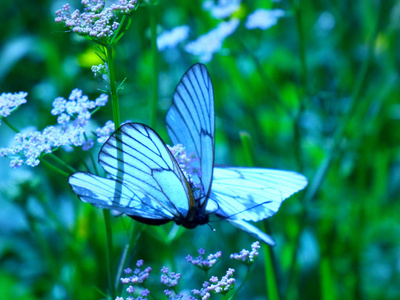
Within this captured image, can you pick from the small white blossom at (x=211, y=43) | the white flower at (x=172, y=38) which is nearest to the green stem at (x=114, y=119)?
the small white blossom at (x=211, y=43)

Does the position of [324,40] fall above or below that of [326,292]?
above

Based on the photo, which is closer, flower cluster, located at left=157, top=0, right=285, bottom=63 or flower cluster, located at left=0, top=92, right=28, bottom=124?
flower cluster, located at left=0, top=92, right=28, bottom=124

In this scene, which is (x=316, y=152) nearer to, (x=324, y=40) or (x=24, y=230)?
(x=324, y=40)

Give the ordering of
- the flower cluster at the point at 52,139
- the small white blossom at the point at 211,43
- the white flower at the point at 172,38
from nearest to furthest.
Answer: the flower cluster at the point at 52,139
the small white blossom at the point at 211,43
the white flower at the point at 172,38

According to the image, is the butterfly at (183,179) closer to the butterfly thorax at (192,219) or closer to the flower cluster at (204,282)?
the butterfly thorax at (192,219)

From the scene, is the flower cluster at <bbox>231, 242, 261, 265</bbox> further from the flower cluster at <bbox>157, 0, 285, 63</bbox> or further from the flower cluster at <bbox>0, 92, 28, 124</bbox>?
the flower cluster at <bbox>157, 0, 285, 63</bbox>

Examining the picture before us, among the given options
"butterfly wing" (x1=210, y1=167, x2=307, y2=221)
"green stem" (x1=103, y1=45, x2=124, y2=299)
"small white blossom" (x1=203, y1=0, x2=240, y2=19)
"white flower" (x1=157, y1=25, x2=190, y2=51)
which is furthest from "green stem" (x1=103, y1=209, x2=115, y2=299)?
"small white blossom" (x1=203, y1=0, x2=240, y2=19)

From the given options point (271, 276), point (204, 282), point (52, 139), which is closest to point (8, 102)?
point (52, 139)

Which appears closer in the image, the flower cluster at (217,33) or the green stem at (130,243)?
the green stem at (130,243)

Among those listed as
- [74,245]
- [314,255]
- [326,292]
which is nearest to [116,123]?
[326,292]
